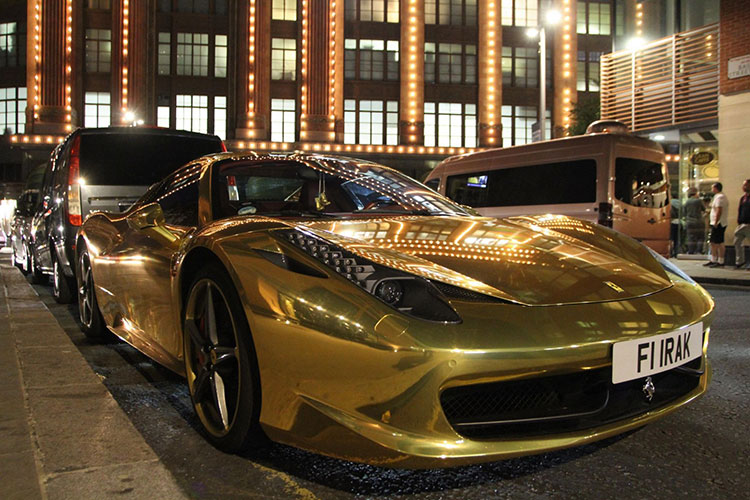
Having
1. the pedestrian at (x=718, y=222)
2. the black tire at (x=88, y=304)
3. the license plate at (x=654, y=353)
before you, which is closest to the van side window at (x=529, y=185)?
the pedestrian at (x=718, y=222)

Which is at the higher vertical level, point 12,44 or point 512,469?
point 12,44

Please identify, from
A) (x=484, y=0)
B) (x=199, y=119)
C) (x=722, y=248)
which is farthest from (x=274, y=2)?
(x=722, y=248)

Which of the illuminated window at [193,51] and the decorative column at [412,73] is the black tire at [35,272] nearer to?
the decorative column at [412,73]

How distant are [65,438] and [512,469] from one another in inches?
68.5

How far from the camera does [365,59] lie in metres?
35.1

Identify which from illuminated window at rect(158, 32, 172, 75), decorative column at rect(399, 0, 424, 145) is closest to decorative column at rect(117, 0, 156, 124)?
Result: illuminated window at rect(158, 32, 172, 75)

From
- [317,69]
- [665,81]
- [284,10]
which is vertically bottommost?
[665,81]

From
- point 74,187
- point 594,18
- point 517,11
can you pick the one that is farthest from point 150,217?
point 594,18

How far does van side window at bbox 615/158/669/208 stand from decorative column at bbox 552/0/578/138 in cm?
2677

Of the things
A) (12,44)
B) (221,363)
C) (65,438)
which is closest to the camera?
(221,363)

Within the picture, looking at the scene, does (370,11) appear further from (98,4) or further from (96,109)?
(96,109)

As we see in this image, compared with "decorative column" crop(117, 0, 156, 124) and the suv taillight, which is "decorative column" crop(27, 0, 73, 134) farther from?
the suv taillight

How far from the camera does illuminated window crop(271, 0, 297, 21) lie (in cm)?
3478

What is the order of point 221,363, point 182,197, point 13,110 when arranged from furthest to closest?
point 13,110
point 182,197
point 221,363
